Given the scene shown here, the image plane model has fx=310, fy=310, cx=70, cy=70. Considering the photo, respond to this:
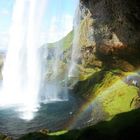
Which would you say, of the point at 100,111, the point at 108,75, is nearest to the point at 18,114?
the point at 100,111

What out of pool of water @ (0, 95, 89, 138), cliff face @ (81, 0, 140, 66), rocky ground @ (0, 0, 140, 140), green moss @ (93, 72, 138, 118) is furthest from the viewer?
green moss @ (93, 72, 138, 118)

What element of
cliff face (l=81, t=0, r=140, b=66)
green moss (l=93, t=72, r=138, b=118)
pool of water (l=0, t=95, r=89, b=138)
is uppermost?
cliff face (l=81, t=0, r=140, b=66)

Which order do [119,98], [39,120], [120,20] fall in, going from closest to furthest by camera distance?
[120,20] < [39,120] < [119,98]

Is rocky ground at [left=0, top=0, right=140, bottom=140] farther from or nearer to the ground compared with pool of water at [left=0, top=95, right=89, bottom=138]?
farther from the ground

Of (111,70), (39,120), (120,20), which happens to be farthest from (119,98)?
(111,70)

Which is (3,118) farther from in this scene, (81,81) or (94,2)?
(81,81)

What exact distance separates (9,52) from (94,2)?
6129 centimetres

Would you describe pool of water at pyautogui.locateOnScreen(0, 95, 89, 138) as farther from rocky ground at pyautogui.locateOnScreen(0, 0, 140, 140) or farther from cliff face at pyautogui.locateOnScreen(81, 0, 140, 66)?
cliff face at pyautogui.locateOnScreen(81, 0, 140, 66)

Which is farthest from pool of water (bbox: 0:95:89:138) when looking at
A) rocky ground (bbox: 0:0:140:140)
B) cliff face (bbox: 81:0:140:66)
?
cliff face (bbox: 81:0:140:66)

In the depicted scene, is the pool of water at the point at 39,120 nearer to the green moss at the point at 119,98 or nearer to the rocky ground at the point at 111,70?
the rocky ground at the point at 111,70

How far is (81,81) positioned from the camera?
78.0 metres

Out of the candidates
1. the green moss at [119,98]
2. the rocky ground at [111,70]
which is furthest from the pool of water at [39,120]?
the green moss at [119,98]

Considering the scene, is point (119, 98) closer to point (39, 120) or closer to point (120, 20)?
point (39, 120)

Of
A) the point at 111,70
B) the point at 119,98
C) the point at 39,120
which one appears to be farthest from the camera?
the point at 111,70
